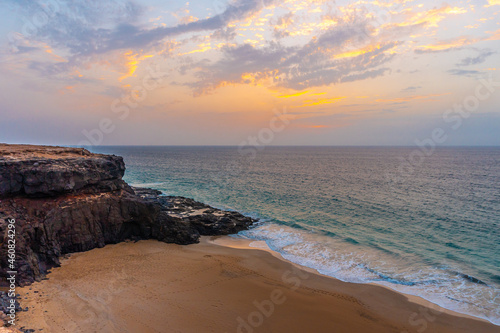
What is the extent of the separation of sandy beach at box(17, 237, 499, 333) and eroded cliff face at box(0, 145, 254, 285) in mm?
1493

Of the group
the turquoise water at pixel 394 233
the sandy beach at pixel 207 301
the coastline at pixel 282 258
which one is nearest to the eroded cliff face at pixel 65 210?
the sandy beach at pixel 207 301

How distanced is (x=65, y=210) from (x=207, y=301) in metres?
13.1

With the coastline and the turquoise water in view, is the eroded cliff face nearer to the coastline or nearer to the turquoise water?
the coastline

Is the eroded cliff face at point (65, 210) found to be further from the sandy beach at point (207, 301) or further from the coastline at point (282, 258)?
the coastline at point (282, 258)

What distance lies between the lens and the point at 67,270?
17.9 meters

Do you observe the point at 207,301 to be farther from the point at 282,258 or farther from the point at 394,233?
the point at 394,233

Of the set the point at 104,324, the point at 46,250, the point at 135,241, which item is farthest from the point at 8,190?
the point at 104,324

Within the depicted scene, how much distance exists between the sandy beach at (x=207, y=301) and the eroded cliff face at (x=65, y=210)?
1493mm

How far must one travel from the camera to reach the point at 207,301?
15688 mm

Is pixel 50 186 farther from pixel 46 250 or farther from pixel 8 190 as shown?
pixel 46 250

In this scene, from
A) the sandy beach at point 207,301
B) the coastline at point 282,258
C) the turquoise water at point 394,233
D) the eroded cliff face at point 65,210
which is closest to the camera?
the sandy beach at point 207,301

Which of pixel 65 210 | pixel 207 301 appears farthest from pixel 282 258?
pixel 65 210

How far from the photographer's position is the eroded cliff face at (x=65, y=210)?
17.8 metres

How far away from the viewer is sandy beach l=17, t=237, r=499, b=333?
13461 mm
